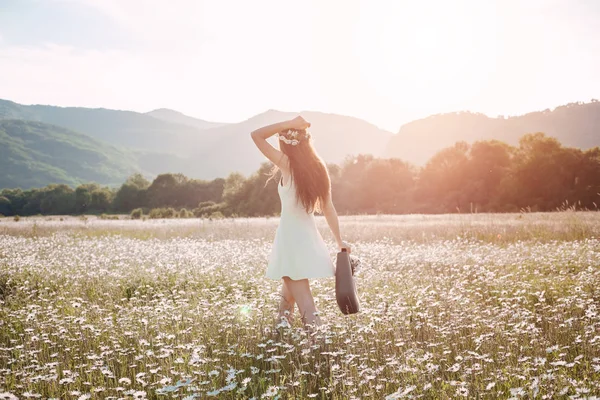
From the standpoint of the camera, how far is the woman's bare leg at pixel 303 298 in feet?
18.7

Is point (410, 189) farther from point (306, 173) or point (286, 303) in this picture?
point (306, 173)

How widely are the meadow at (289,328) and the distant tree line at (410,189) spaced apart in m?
35.0

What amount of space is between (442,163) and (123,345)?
68499 millimetres

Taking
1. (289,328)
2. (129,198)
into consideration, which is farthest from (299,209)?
(129,198)

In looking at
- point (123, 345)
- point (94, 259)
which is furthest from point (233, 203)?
point (123, 345)

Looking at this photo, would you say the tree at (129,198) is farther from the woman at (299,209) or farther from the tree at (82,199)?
the woman at (299,209)

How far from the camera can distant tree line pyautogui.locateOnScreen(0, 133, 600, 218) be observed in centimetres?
5606

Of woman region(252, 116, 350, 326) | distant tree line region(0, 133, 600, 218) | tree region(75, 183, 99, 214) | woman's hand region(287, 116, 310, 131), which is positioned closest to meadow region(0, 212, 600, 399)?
woman region(252, 116, 350, 326)

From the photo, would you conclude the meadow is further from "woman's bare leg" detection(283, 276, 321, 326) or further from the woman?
the woman

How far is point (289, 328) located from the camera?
5.35 m

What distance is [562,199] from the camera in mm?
54000

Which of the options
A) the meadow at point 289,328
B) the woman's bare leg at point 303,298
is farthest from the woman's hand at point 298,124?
the meadow at point 289,328

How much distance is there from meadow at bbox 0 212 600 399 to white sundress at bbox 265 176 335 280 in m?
0.68

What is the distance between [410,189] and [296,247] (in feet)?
220
